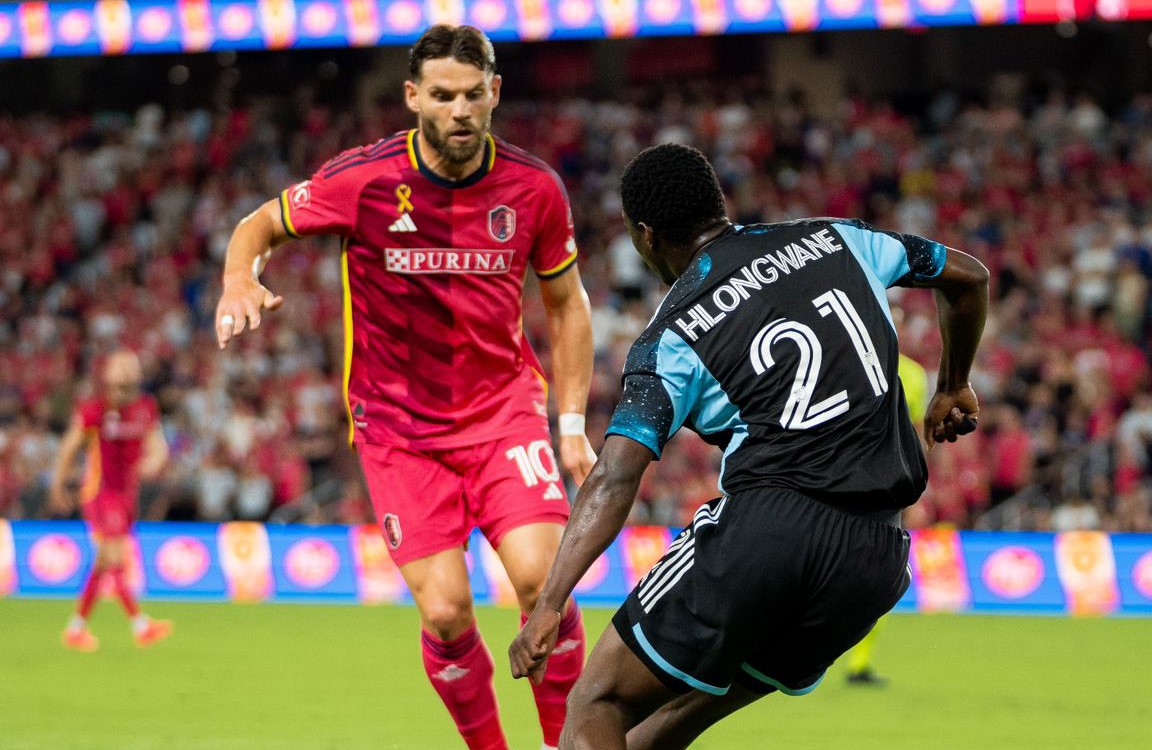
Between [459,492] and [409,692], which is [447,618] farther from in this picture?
[409,692]

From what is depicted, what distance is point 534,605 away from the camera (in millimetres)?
5363

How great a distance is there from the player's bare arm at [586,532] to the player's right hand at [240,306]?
1258 millimetres

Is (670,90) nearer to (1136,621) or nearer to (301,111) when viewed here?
(301,111)

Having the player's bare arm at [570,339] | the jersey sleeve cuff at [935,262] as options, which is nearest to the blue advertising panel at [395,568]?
the player's bare arm at [570,339]

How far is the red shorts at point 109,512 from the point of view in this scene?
37.9 ft

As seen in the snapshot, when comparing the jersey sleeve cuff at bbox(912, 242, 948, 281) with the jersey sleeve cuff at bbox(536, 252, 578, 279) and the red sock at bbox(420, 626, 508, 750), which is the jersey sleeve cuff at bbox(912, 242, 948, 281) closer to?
the jersey sleeve cuff at bbox(536, 252, 578, 279)

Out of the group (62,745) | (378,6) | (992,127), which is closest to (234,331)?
(62,745)

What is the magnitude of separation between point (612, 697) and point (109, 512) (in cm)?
828

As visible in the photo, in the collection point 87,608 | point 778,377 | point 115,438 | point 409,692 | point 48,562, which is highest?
point 778,377

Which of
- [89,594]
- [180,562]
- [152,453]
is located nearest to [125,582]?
[89,594]

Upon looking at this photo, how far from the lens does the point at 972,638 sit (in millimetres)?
11672

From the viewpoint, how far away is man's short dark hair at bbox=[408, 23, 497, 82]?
211 inches

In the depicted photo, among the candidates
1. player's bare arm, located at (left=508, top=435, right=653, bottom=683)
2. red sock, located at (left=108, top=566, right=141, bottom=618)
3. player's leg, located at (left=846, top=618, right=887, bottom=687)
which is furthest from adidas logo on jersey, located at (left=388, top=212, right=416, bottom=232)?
red sock, located at (left=108, top=566, right=141, bottom=618)

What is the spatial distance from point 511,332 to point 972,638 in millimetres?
7042
